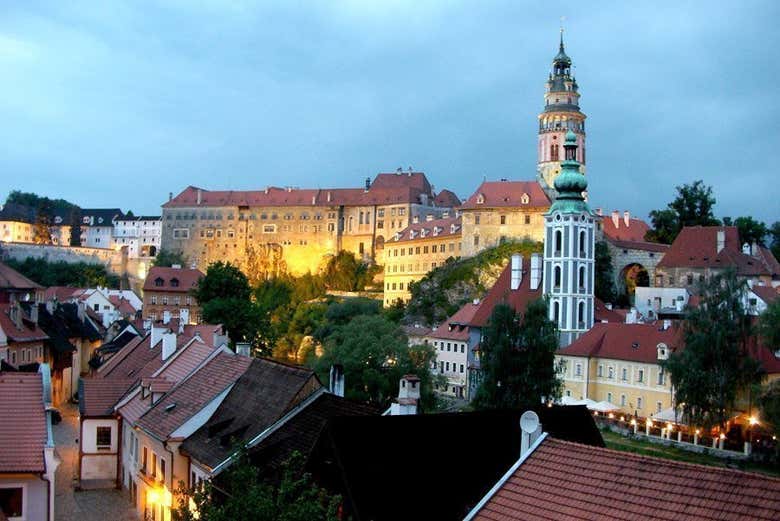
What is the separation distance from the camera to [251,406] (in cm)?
2264

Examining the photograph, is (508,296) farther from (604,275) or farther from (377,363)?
(377,363)

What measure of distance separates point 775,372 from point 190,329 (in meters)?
26.8

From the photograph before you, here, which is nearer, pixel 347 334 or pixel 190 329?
pixel 190 329

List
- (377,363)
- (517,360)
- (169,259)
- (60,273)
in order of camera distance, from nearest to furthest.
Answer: (377,363) < (517,360) < (60,273) < (169,259)

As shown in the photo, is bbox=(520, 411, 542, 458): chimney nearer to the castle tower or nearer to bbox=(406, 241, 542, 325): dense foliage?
the castle tower

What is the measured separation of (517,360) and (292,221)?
88511mm

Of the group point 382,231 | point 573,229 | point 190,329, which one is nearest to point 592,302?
point 573,229

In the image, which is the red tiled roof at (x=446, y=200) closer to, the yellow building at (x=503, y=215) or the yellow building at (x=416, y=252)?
the yellow building at (x=416, y=252)

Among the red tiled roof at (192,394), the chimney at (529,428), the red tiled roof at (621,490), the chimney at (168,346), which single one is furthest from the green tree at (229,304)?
the red tiled roof at (621,490)

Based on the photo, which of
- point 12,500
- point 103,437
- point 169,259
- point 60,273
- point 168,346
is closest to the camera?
point 12,500

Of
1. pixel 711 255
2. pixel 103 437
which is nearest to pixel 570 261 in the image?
pixel 711 255

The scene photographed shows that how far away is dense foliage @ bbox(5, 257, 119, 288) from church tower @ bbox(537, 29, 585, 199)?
57.2m

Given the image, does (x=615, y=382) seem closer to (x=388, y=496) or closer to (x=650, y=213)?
(x=388, y=496)

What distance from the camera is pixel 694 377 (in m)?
40.3
